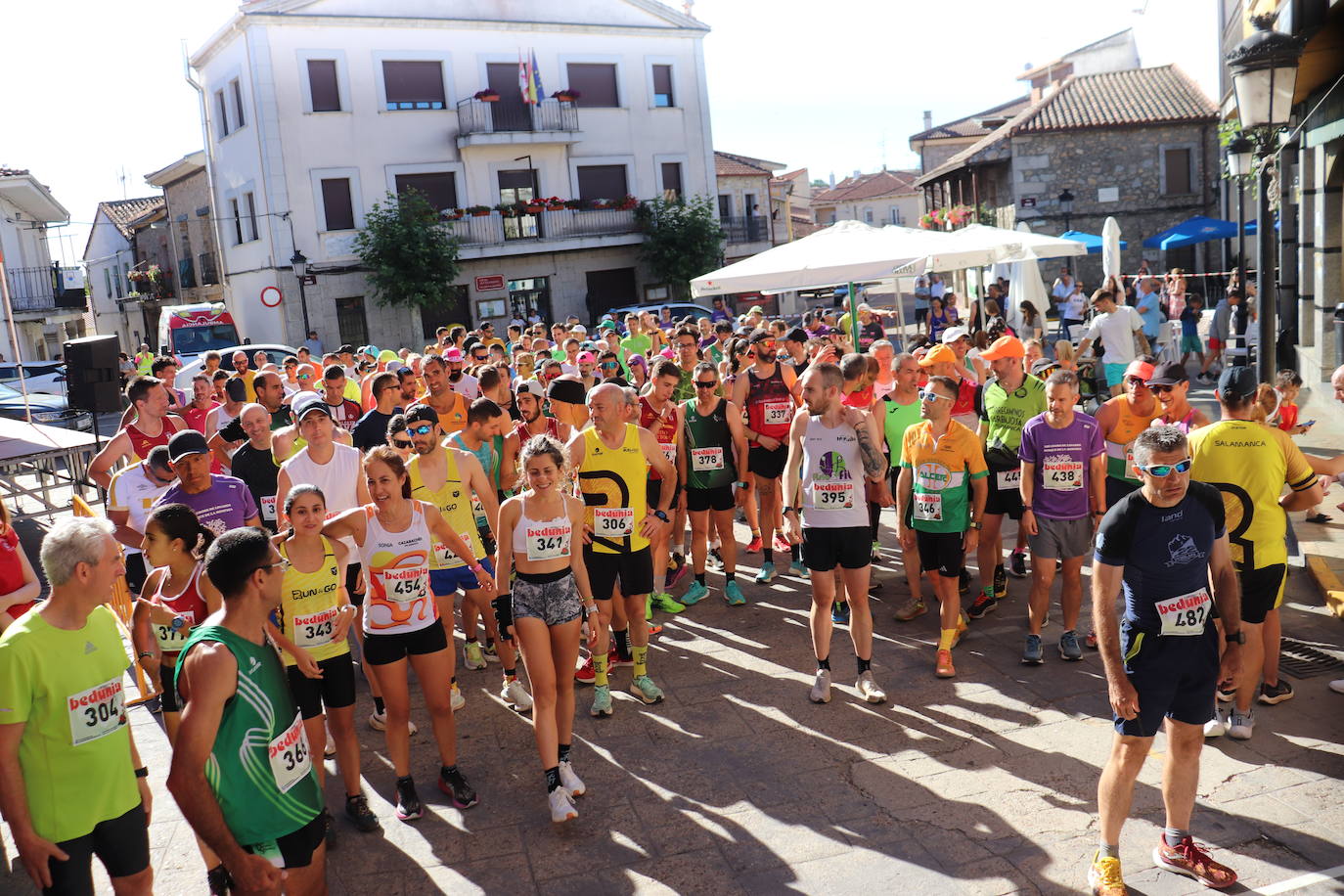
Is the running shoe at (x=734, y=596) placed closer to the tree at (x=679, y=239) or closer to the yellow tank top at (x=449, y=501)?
the yellow tank top at (x=449, y=501)

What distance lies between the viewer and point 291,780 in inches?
135

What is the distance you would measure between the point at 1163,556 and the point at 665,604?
4379mm

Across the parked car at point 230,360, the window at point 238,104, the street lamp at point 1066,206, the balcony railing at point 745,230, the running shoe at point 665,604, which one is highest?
the window at point 238,104

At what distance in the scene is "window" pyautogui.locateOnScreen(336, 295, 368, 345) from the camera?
31422 mm

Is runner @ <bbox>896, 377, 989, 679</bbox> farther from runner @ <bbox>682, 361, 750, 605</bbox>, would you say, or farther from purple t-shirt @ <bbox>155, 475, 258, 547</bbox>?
purple t-shirt @ <bbox>155, 475, 258, 547</bbox>

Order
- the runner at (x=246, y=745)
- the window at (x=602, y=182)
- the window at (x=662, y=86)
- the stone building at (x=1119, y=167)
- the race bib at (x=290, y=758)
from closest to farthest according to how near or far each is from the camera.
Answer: the runner at (x=246, y=745) → the race bib at (x=290, y=758) → the stone building at (x=1119, y=167) → the window at (x=602, y=182) → the window at (x=662, y=86)

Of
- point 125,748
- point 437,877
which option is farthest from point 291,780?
point 437,877

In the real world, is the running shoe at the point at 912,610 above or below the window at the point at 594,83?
below

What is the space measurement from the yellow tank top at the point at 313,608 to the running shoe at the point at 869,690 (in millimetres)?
2862

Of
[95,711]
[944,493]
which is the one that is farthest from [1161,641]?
[95,711]

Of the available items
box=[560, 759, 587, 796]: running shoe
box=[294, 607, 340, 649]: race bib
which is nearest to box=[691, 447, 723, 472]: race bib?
box=[560, 759, 587, 796]: running shoe

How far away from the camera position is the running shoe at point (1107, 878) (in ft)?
13.1

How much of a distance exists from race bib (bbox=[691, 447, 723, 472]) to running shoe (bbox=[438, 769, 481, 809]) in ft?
11.0

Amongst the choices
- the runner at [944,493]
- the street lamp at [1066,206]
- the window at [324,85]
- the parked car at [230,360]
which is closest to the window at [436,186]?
the window at [324,85]
